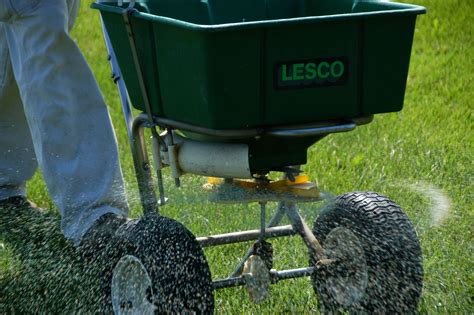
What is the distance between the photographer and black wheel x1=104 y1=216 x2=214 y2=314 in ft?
10.3

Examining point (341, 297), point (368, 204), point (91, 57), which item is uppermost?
point (368, 204)

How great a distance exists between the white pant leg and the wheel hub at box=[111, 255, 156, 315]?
415 millimetres

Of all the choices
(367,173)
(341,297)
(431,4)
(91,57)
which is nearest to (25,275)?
(341,297)

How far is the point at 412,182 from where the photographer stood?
4.75 metres

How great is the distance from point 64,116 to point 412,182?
1.77 m

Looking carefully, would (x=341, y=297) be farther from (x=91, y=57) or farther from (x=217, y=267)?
(x=91, y=57)

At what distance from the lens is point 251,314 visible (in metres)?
3.57

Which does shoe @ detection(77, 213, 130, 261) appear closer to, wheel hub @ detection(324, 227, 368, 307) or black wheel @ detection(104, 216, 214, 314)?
black wheel @ detection(104, 216, 214, 314)

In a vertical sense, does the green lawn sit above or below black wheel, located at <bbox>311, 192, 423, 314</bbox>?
below

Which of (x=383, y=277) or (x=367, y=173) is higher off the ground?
(x=383, y=277)

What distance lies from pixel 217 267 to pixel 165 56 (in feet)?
3.62

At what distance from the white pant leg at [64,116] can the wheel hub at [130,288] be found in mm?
415

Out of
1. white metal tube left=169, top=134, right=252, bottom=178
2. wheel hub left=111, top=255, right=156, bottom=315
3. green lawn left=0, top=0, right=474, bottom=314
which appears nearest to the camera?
white metal tube left=169, top=134, right=252, bottom=178

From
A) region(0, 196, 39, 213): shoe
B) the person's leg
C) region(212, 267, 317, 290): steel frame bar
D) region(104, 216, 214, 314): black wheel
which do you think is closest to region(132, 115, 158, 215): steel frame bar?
region(104, 216, 214, 314): black wheel
